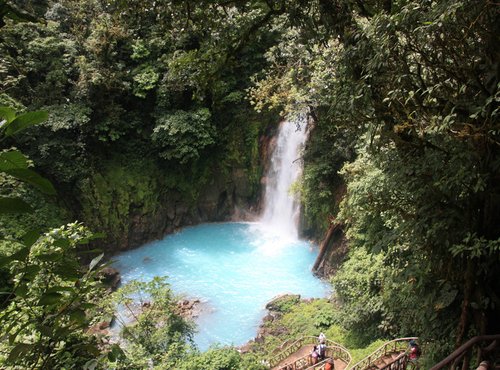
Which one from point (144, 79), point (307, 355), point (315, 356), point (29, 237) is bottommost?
point (307, 355)

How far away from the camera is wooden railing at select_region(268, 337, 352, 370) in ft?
27.2

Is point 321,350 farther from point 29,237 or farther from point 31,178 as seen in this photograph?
point 31,178

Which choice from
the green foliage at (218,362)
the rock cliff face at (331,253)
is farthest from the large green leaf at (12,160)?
the rock cliff face at (331,253)

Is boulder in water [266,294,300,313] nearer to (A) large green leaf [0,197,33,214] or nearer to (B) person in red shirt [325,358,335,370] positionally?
(B) person in red shirt [325,358,335,370]

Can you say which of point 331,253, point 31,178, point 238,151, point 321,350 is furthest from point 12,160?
point 238,151

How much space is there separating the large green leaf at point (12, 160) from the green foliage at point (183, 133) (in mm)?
12909

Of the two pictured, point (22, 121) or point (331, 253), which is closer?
point (22, 121)

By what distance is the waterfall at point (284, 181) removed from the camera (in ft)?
49.0

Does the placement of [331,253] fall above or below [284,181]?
below

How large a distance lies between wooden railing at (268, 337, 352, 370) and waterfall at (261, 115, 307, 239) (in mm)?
5706

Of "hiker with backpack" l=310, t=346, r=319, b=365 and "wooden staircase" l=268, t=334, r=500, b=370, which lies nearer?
"wooden staircase" l=268, t=334, r=500, b=370

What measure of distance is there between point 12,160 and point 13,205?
0.12 m

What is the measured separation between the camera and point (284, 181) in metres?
15.5

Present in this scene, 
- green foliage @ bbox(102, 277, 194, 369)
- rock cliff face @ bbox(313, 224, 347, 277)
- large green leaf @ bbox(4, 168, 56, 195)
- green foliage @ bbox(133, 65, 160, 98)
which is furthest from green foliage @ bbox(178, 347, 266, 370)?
green foliage @ bbox(133, 65, 160, 98)
